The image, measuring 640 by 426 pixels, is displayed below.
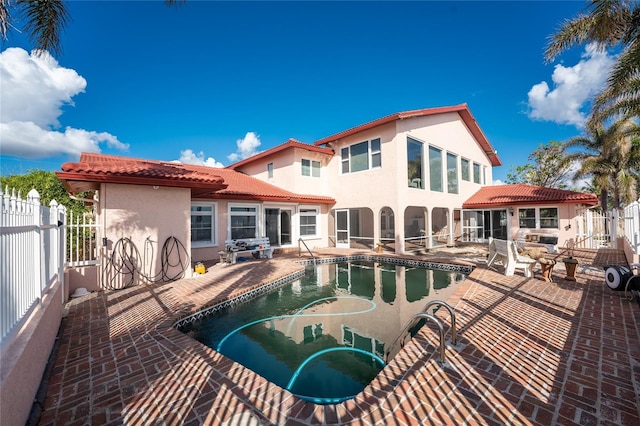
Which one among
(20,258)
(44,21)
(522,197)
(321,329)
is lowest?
(321,329)

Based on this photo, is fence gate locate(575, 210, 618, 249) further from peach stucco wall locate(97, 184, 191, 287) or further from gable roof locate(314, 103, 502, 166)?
peach stucco wall locate(97, 184, 191, 287)

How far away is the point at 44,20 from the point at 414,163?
15786 mm

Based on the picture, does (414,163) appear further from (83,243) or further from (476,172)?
(83,243)

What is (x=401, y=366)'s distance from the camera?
150 inches

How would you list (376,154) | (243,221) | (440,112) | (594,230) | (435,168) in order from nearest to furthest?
(243,221), (376,154), (594,230), (440,112), (435,168)

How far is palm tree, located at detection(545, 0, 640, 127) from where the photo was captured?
7.78 metres

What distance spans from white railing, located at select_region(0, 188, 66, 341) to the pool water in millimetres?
2878

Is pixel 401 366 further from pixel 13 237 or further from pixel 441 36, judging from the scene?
pixel 441 36

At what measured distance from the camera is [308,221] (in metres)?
18.1

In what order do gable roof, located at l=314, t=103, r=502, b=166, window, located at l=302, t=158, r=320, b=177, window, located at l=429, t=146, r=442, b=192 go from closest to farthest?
gable roof, located at l=314, t=103, r=502, b=166, window, located at l=429, t=146, r=442, b=192, window, located at l=302, t=158, r=320, b=177

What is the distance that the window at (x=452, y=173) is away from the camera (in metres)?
18.8

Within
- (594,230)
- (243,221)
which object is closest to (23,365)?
(243,221)

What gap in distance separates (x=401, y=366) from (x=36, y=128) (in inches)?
1518

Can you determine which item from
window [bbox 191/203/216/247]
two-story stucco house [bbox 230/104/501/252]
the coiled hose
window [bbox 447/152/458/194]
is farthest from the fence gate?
the coiled hose
